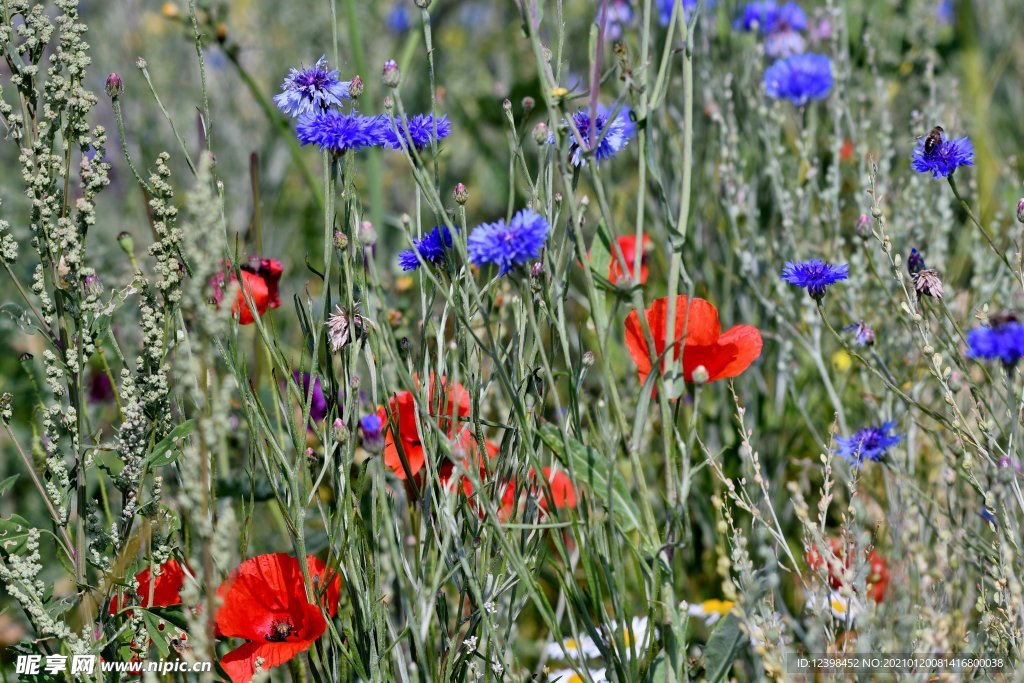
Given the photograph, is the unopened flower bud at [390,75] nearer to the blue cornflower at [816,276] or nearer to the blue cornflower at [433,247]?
the blue cornflower at [433,247]

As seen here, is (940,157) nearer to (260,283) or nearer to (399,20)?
(260,283)

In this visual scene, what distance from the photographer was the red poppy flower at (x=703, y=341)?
0.90m

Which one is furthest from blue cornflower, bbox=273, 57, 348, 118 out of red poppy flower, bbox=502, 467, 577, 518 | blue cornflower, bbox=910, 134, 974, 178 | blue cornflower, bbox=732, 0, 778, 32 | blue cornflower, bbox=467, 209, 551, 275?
blue cornflower, bbox=732, 0, 778, 32

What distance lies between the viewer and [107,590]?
907mm

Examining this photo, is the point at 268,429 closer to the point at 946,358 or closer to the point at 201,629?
the point at 201,629

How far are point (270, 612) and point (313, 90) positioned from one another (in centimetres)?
50

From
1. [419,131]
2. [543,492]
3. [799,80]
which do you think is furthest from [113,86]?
[799,80]

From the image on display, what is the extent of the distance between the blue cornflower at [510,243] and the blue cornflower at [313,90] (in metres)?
0.26

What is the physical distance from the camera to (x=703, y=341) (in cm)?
93

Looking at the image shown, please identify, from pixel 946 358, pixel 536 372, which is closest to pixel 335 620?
pixel 536 372

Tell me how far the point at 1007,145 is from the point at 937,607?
Answer: 1663mm

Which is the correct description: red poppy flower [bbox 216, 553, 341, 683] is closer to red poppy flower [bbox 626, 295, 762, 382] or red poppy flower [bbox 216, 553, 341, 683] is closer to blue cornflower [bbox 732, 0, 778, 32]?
red poppy flower [bbox 626, 295, 762, 382]

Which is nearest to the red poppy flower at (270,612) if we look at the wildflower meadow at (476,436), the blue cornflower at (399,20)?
the wildflower meadow at (476,436)

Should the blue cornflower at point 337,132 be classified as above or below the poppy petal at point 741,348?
above
